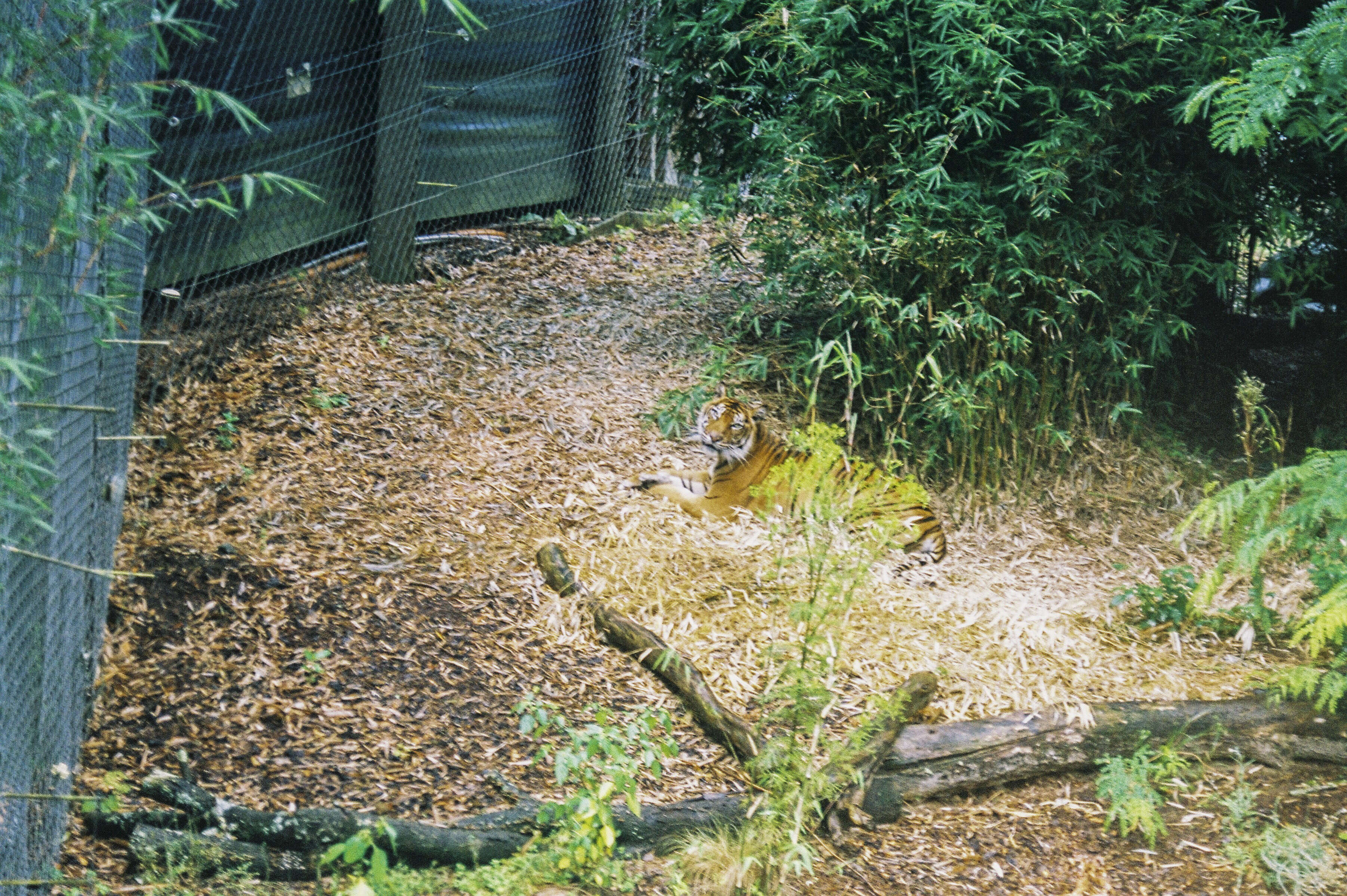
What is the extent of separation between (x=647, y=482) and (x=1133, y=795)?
7.37 ft

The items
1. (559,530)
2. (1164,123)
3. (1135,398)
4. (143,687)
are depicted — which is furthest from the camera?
(1135,398)

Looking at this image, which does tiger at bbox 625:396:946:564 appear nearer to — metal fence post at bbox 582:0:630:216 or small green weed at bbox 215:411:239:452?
small green weed at bbox 215:411:239:452

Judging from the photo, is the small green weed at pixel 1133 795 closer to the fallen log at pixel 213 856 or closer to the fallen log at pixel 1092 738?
the fallen log at pixel 1092 738

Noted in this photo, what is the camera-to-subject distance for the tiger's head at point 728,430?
4684 millimetres

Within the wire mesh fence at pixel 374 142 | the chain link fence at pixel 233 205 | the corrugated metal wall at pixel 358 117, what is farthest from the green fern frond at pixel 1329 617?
the wire mesh fence at pixel 374 142

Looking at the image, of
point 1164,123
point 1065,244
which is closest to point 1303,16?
point 1164,123

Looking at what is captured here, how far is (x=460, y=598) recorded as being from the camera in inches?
148

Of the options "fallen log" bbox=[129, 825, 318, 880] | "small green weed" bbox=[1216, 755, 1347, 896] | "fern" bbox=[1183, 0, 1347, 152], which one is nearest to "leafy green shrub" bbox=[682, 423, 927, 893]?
"fallen log" bbox=[129, 825, 318, 880]

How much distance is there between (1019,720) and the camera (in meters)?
3.50

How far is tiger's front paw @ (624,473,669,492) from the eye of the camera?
4.61 meters

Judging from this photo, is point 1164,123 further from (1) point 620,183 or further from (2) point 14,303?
(2) point 14,303

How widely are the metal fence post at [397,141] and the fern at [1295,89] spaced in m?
3.86

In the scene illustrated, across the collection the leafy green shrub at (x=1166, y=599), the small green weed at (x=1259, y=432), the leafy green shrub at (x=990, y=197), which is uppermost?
the leafy green shrub at (x=990, y=197)

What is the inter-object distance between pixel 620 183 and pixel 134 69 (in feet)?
14.4
